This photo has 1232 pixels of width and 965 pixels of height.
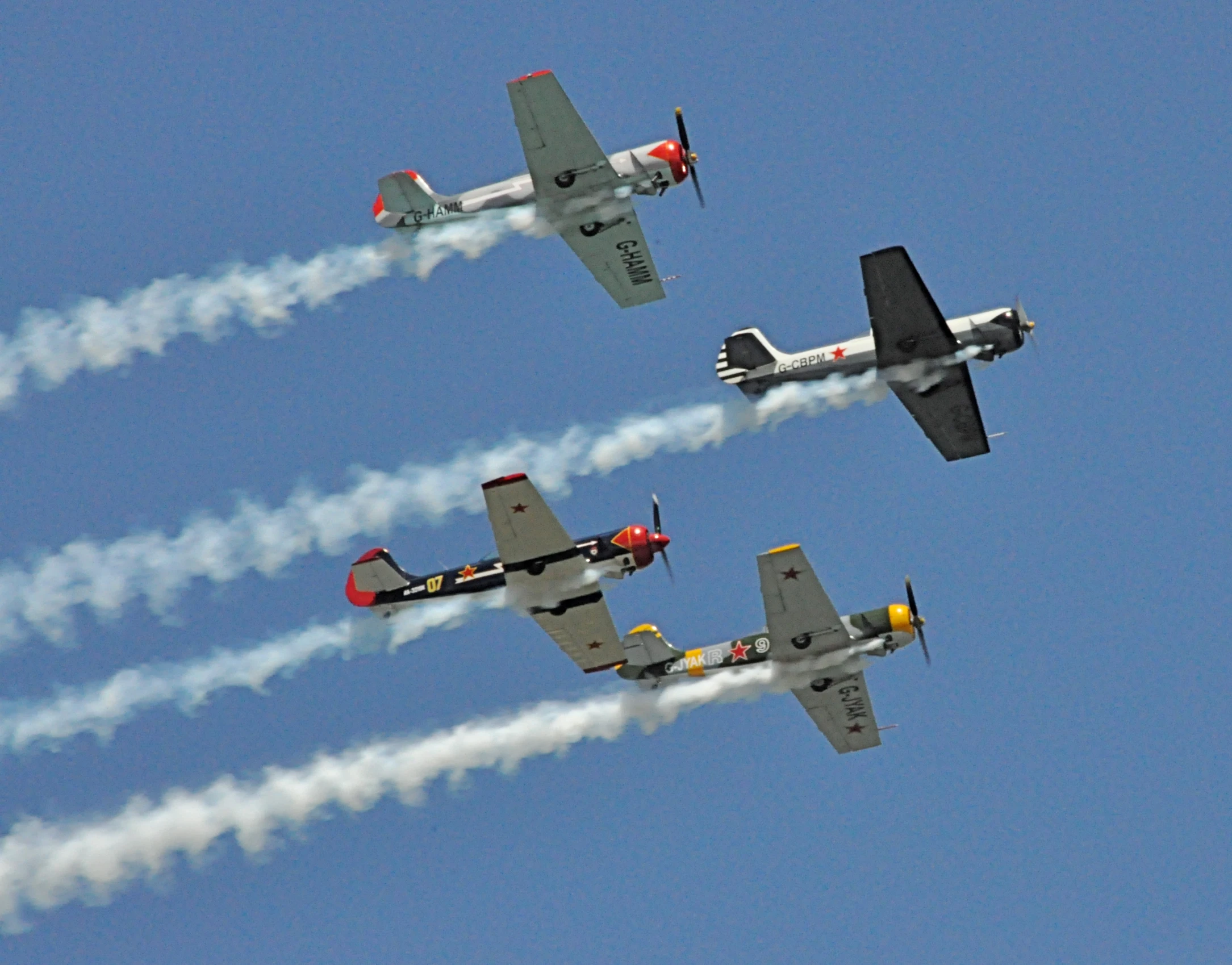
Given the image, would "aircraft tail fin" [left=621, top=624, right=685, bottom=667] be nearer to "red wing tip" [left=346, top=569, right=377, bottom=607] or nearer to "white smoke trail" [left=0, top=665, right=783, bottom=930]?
"white smoke trail" [left=0, top=665, right=783, bottom=930]

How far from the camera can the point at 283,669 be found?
45500 mm

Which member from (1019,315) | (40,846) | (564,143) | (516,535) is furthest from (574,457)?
(40,846)

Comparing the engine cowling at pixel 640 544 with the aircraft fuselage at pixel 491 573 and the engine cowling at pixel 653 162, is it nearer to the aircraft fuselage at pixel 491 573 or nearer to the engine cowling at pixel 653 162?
the aircraft fuselage at pixel 491 573

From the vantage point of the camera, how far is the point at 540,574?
43750mm

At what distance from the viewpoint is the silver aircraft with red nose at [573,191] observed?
1767 inches

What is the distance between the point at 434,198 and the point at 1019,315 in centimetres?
1509

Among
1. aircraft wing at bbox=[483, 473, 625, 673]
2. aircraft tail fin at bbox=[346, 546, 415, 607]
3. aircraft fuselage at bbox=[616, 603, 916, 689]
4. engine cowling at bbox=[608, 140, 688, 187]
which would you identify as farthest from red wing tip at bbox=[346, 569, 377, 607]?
engine cowling at bbox=[608, 140, 688, 187]

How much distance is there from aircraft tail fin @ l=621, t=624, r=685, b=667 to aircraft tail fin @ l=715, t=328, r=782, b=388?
7270mm

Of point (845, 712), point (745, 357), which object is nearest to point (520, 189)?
point (745, 357)

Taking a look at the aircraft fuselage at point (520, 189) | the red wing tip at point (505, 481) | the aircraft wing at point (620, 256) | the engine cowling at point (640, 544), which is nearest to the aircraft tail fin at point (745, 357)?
the aircraft wing at point (620, 256)

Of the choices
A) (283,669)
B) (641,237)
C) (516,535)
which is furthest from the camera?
(641,237)

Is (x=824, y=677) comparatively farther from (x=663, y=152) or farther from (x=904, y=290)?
(x=663, y=152)

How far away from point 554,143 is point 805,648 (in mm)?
13595

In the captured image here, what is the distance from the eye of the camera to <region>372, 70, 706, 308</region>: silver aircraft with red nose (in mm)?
44875
